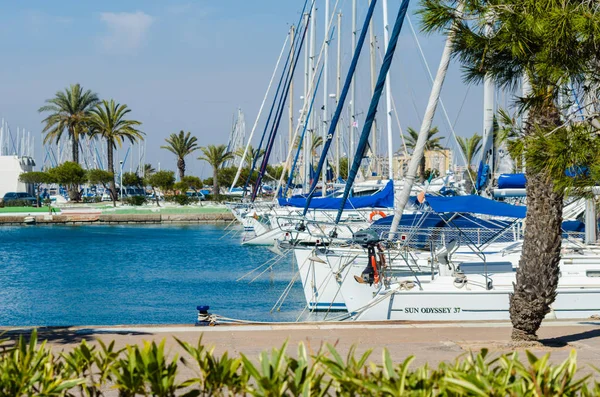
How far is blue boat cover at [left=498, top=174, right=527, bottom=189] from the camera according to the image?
77.6 ft

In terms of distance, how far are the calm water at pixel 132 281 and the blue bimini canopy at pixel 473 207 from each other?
15.9ft

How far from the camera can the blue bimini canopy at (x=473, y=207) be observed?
19.8 metres

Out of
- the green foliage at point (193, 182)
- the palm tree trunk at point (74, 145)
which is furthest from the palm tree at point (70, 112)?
the green foliage at point (193, 182)

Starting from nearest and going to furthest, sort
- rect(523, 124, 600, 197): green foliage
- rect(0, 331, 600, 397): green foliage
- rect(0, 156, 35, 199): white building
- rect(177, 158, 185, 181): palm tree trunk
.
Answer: rect(0, 331, 600, 397): green foliage, rect(523, 124, 600, 197): green foliage, rect(177, 158, 185, 181): palm tree trunk, rect(0, 156, 35, 199): white building

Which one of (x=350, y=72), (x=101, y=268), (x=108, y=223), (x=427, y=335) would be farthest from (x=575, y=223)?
(x=108, y=223)

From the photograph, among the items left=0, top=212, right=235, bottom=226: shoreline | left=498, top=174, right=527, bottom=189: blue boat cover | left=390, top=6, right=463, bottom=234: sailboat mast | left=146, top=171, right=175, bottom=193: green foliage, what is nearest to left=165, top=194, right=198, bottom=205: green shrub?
left=0, top=212, right=235, bottom=226: shoreline

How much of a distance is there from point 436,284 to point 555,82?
8069mm

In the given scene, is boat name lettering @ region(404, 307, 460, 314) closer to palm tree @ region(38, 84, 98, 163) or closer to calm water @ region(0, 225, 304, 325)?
calm water @ region(0, 225, 304, 325)

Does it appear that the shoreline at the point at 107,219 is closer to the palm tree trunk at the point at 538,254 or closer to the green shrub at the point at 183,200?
the green shrub at the point at 183,200

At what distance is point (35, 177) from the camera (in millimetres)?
84812

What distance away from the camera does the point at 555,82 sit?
8.99m

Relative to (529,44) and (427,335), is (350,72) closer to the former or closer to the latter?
(427,335)

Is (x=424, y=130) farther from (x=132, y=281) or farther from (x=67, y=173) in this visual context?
(x=67, y=173)

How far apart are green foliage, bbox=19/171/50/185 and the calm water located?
97.9ft
